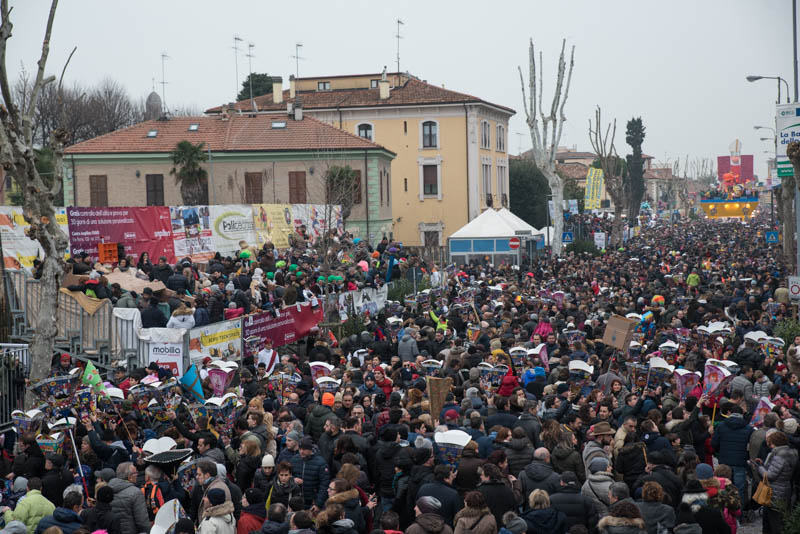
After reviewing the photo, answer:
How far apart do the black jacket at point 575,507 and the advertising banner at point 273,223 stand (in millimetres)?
22317

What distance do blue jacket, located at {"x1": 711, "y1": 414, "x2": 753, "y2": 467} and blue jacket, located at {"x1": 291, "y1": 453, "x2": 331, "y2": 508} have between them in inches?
178

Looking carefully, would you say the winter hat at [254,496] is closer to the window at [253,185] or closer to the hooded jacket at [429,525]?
the hooded jacket at [429,525]

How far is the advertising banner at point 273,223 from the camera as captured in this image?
29.8 m

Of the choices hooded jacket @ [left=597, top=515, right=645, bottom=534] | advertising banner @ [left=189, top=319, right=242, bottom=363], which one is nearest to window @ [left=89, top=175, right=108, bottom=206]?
advertising banner @ [left=189, top=319, right=242, bottom=363]

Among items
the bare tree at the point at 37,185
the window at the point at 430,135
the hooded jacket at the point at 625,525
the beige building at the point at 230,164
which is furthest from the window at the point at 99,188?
the hooded jacket at the point at 625,525

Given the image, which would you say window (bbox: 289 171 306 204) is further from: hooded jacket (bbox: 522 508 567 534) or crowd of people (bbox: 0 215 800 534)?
hooded jacket (bbox: 522 508 567 534)

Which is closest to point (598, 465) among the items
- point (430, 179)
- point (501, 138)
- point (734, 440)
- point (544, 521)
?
point (544, 521)

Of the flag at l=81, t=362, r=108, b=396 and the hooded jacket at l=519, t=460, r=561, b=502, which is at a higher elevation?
the flag at l=81, t=362, r=108, b=396

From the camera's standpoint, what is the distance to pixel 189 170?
45.3m

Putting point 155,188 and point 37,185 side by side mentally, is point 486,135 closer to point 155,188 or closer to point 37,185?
point 155,188

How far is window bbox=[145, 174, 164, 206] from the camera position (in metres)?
49.1

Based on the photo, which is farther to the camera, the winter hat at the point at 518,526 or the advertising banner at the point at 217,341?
the advertising banner at the point at 217,341

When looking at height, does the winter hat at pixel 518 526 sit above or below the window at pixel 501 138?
below

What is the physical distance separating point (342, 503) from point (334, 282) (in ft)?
49.1
